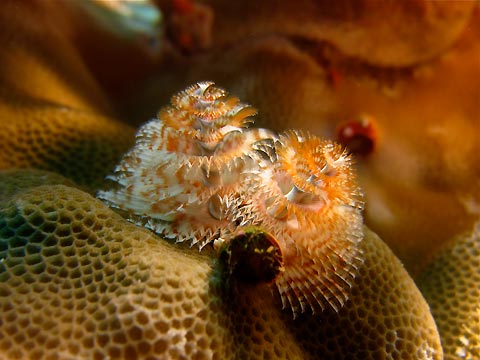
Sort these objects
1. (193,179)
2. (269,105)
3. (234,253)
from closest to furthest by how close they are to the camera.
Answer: (234,253)
(193,179)
(269,105)

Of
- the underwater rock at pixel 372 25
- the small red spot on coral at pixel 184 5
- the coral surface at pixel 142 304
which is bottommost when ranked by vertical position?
the coral surface at pixel 142 304

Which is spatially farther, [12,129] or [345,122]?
[345,122]

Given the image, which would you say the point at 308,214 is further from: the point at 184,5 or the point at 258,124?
the point at 184,5

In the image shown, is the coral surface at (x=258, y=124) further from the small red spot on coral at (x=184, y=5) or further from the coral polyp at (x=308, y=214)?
the coral polyp at (x=308, y=214)

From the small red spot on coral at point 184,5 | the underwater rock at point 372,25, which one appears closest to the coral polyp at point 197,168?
the underwater rock at point 372,25

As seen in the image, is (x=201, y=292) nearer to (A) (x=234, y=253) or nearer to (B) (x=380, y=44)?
(A) (x=234, y=253)

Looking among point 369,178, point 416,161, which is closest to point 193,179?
point 369,178

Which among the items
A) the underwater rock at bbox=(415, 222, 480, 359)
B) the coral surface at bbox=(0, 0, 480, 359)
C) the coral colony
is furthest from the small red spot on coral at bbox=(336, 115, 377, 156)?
the coral colony
